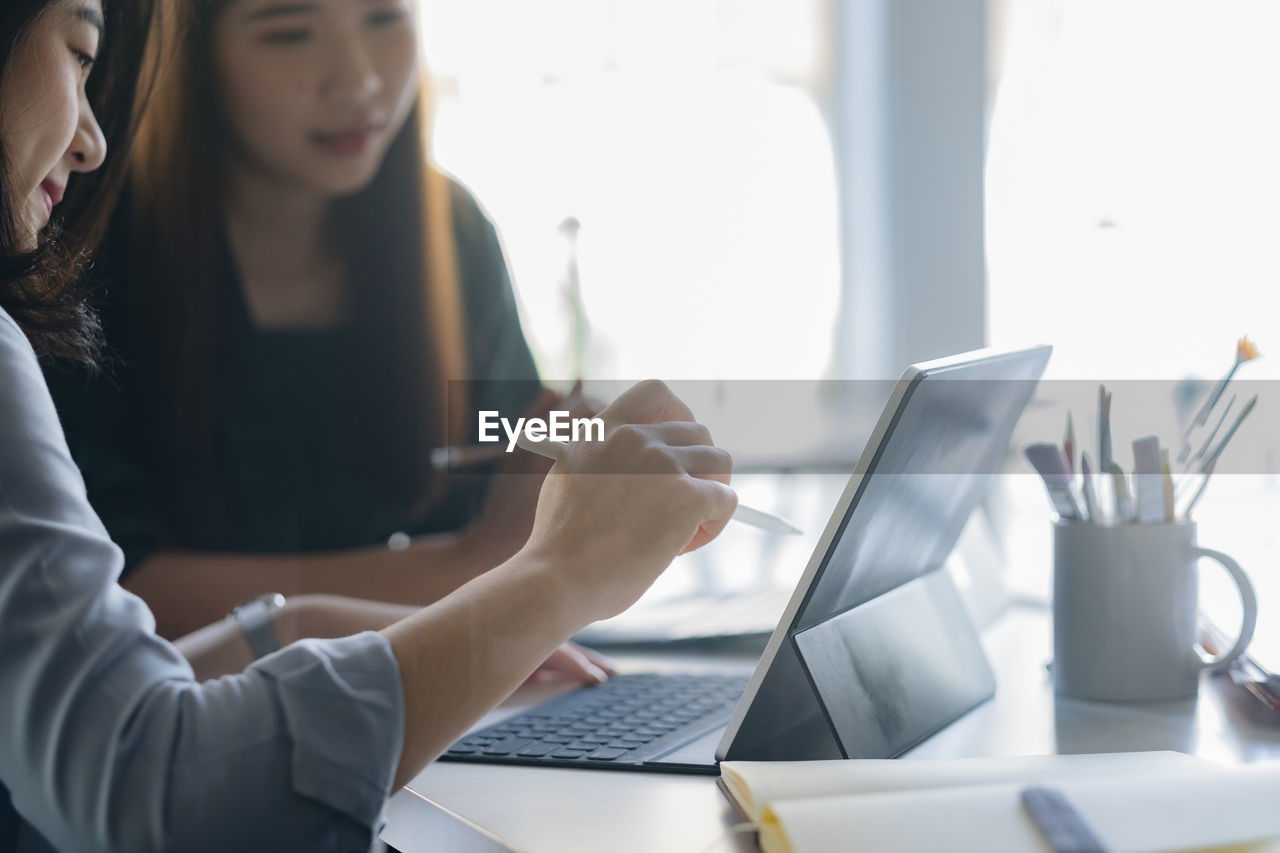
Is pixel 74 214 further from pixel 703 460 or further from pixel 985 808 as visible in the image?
pixel 985 808

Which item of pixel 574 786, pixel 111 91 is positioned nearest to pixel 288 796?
pixel 574 786

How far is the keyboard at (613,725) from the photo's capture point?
557 mm

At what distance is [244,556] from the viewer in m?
1.06

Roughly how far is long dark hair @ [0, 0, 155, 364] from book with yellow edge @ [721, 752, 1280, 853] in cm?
45

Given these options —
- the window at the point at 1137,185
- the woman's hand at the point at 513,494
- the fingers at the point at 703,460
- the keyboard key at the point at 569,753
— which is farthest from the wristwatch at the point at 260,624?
the window at the point at 1137,185

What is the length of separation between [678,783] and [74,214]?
56 centimetres

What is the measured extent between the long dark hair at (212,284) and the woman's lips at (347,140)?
4 centimetres

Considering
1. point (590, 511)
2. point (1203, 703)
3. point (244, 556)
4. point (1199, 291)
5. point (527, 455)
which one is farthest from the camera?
point (1199, 291)

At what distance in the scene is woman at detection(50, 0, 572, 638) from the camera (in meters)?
1.01

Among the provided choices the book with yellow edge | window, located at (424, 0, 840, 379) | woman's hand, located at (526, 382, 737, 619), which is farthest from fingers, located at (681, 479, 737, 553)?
window, located at (424, 0, 840, 379)

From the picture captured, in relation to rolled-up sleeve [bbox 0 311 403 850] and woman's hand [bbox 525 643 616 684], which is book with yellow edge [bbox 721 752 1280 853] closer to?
rolled-up sleeve [bbox 0 311 403 850]

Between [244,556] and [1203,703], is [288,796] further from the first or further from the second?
[244,556]

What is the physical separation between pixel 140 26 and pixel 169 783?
560 millimetres

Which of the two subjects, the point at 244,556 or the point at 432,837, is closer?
the point at 432,837
